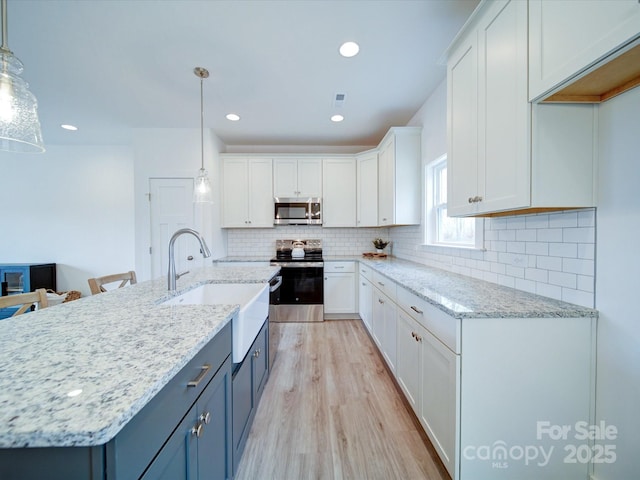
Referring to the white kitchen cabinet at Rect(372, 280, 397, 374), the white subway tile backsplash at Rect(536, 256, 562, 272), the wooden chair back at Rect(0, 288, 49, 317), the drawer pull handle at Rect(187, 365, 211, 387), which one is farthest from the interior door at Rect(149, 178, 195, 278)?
the white subway tile backsplash at Rect(536, 256, 562, 272)

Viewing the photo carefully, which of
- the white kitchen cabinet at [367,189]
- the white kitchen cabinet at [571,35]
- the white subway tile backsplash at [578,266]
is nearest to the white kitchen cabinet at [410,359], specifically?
the white subway tile backsplash at [578,266]

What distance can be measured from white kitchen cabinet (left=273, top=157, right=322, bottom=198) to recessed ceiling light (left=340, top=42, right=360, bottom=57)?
6.14ft

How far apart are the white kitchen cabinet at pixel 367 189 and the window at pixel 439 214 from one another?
0.86m

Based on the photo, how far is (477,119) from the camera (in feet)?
4.70

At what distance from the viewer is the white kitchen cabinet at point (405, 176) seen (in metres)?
2.94

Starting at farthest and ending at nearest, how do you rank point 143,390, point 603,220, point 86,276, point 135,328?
1. point 86,276
2. point 603,220
3. point 135,328
4. point 143,390

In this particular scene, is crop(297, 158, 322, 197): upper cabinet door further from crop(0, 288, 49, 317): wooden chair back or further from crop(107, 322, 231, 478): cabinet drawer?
crop(107, 322, 231, 478): cabinet drawer

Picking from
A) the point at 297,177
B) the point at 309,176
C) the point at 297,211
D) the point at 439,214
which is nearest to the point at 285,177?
the point at 297,177

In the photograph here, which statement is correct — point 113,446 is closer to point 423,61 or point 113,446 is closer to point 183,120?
point 423,61

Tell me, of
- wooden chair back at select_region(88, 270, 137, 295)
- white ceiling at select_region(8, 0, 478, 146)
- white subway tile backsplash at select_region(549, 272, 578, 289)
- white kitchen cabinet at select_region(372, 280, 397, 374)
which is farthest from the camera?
white kitchen cabinet at select_region(372, 280, 397, 374)

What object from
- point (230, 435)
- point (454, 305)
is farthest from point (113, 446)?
point (454, 305)

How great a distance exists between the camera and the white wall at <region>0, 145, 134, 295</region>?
4051 millimetres

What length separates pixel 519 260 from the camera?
5.16ft

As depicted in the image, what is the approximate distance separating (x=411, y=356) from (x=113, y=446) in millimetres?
1597
